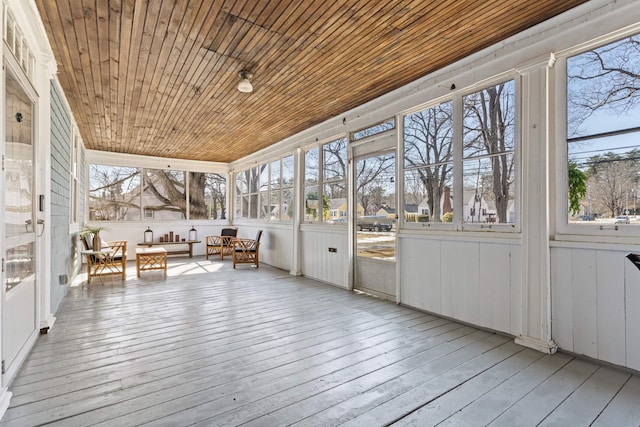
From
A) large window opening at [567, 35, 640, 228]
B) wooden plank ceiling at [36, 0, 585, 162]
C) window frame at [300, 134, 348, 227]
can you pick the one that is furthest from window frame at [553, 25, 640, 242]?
window frame at [300, 134, 348, 227]

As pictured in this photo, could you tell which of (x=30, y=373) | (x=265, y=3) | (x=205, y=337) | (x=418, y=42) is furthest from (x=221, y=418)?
(x=418, y=42)

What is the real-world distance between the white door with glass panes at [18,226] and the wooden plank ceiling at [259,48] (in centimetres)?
85

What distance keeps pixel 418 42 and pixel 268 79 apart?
1.71 metres

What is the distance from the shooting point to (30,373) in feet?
7.43

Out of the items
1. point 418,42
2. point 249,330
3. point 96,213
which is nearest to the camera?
point 418,42

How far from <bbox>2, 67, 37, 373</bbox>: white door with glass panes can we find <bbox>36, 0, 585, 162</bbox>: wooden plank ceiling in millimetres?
854

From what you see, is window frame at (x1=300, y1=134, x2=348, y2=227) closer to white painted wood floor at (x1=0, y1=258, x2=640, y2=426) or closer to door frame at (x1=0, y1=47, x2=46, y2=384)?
white painted wood floor at (x1=0, y1=258, x2=640, y2=426)

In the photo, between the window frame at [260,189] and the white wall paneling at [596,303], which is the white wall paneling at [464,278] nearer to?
the white wall paneling at [596,303]

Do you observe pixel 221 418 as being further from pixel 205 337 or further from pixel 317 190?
pixel 317 190

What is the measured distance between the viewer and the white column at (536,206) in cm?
268

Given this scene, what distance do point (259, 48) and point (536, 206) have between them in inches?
112

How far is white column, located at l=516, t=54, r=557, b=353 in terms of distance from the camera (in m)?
2.68

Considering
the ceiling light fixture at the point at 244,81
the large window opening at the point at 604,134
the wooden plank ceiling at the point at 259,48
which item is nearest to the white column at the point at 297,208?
the wooden plank ceiling at the point at 259,48

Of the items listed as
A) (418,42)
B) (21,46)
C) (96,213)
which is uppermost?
(418,42)
